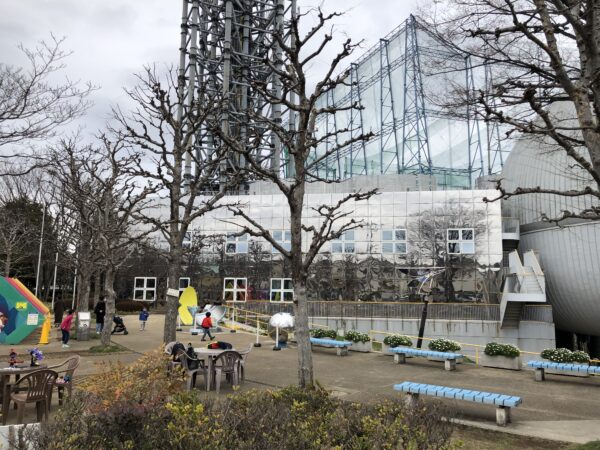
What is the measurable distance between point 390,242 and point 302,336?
33.1 m

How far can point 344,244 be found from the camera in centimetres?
4159

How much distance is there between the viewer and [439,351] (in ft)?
50.0

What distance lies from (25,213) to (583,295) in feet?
154

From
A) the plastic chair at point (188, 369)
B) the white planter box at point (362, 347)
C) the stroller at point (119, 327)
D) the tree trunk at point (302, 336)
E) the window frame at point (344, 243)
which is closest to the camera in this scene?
the tree trunk at point (302, 336)

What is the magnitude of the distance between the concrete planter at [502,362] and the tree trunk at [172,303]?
9.78 metres

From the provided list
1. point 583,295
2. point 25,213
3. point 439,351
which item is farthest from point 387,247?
point 25,213

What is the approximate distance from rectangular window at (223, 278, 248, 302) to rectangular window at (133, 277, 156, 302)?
7.57 m

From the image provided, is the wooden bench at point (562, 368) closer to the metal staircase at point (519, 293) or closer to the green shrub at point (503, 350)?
the green shrub at point (503, 350)

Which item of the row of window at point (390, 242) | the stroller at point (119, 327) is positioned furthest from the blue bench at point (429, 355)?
the row of window at point (390, 242)

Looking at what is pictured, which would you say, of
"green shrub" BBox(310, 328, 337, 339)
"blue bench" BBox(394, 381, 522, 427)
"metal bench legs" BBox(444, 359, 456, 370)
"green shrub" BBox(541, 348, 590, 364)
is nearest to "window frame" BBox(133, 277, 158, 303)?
"green shrub" BBox(310, 328, 337, 339)

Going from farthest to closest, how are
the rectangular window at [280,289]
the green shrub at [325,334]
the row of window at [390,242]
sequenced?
the rectangular window at [280,289]
the row of window at [390,242]
the green shrub at [325,334]

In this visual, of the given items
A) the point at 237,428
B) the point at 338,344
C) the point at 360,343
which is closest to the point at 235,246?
the point at 360,343

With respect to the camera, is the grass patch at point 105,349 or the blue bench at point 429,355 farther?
the grass patch at point 105,349

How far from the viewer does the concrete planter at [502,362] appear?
14664 mm
